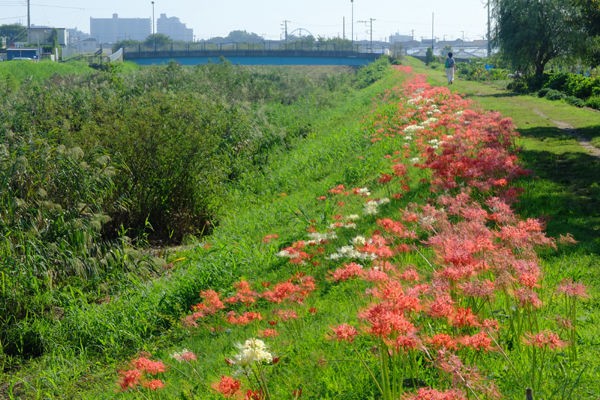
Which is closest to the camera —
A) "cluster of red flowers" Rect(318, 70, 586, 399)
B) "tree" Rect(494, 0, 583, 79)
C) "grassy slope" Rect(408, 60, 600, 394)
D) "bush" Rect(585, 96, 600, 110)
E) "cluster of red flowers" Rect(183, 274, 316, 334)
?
"cluster of red flowers" Rect(318, 70, 586, 399)

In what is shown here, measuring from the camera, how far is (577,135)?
52.6 ft

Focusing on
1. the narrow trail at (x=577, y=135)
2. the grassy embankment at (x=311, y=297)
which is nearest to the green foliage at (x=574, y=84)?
the narrow trail at (x=577, y=135)

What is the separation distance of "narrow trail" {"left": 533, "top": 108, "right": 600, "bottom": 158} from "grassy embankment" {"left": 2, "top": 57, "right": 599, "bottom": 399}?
37 centimetres

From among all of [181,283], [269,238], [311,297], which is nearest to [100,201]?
[269,238]

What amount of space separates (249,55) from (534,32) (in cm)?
5823

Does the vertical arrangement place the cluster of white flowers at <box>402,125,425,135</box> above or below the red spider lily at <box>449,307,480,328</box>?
above

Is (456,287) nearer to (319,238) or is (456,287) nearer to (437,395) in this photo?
(437,395)

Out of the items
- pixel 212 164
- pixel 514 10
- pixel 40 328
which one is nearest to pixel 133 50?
pixel 514 10

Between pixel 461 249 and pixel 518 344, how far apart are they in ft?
3.50

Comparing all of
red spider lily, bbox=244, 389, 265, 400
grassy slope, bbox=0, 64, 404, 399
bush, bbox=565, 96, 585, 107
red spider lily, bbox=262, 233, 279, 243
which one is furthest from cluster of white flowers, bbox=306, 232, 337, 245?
bush, bbox=565, 96, 585, 107

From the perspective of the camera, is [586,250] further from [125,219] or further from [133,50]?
[133,50]

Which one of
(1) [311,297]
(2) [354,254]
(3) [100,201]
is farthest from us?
(3) [100,201]

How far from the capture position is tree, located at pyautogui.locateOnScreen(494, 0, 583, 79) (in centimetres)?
3331

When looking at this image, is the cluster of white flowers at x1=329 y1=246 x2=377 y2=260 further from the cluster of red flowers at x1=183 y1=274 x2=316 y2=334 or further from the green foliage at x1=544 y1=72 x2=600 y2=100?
the green foliage at x1=544 y1=72 x2=600 y2=100
